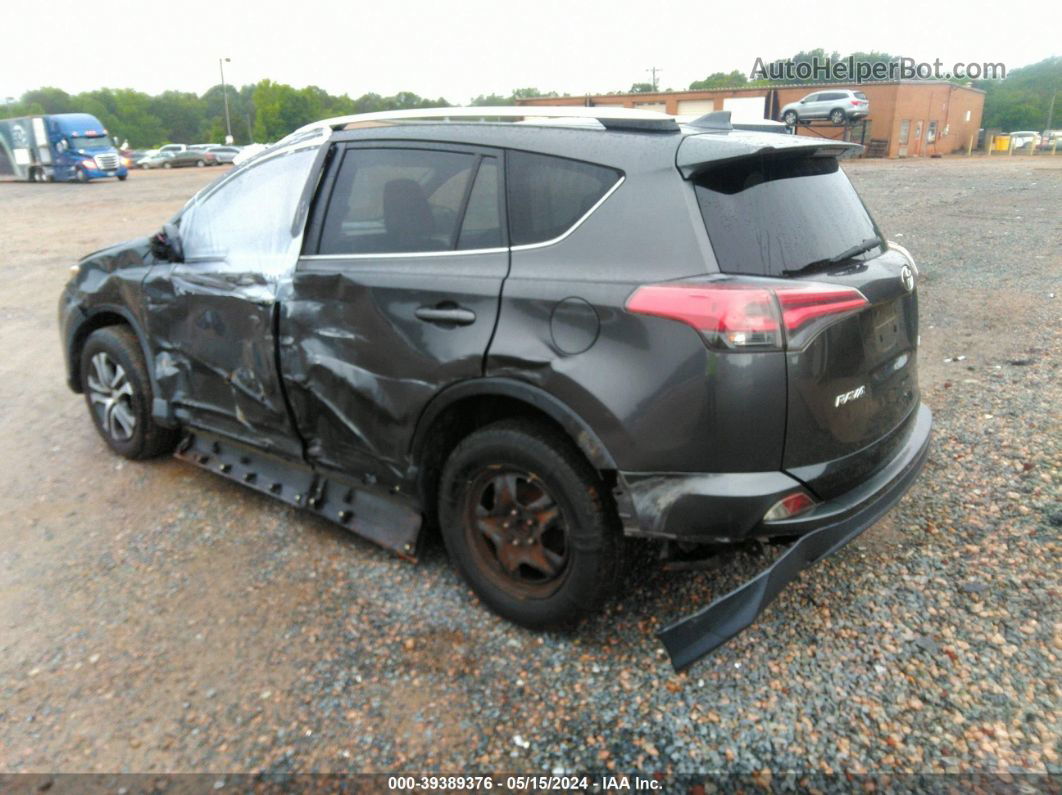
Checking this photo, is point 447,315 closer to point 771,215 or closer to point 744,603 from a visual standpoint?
point 771,215

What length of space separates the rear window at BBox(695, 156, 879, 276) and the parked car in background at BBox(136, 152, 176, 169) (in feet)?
193

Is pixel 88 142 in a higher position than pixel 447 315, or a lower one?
higher

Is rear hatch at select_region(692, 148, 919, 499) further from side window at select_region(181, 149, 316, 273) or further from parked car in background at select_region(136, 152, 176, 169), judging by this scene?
parked car in background at select_region(136, 152, 176, 169)

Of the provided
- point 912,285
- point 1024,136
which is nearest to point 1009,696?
point 912,285

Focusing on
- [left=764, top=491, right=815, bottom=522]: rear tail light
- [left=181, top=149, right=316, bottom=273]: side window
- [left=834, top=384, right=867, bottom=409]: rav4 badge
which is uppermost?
[left=181, top=149, right=316, bottom=273]: side window

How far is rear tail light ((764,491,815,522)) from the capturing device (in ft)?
8.29

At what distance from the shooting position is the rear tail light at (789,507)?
8.29 feet

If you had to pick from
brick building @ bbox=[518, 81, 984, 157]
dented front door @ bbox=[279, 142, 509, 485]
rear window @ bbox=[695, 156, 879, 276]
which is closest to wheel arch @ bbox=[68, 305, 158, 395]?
dented front door @ bbox=[279, 142, 509, 485]

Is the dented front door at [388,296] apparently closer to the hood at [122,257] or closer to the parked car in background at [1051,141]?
the hood at [122,257]

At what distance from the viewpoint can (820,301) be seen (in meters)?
2.52

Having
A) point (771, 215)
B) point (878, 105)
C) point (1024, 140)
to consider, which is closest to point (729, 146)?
point (771, 215)

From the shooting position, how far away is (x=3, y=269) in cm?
1176

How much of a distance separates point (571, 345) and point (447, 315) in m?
0.56

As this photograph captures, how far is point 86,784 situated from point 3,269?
11759mm
